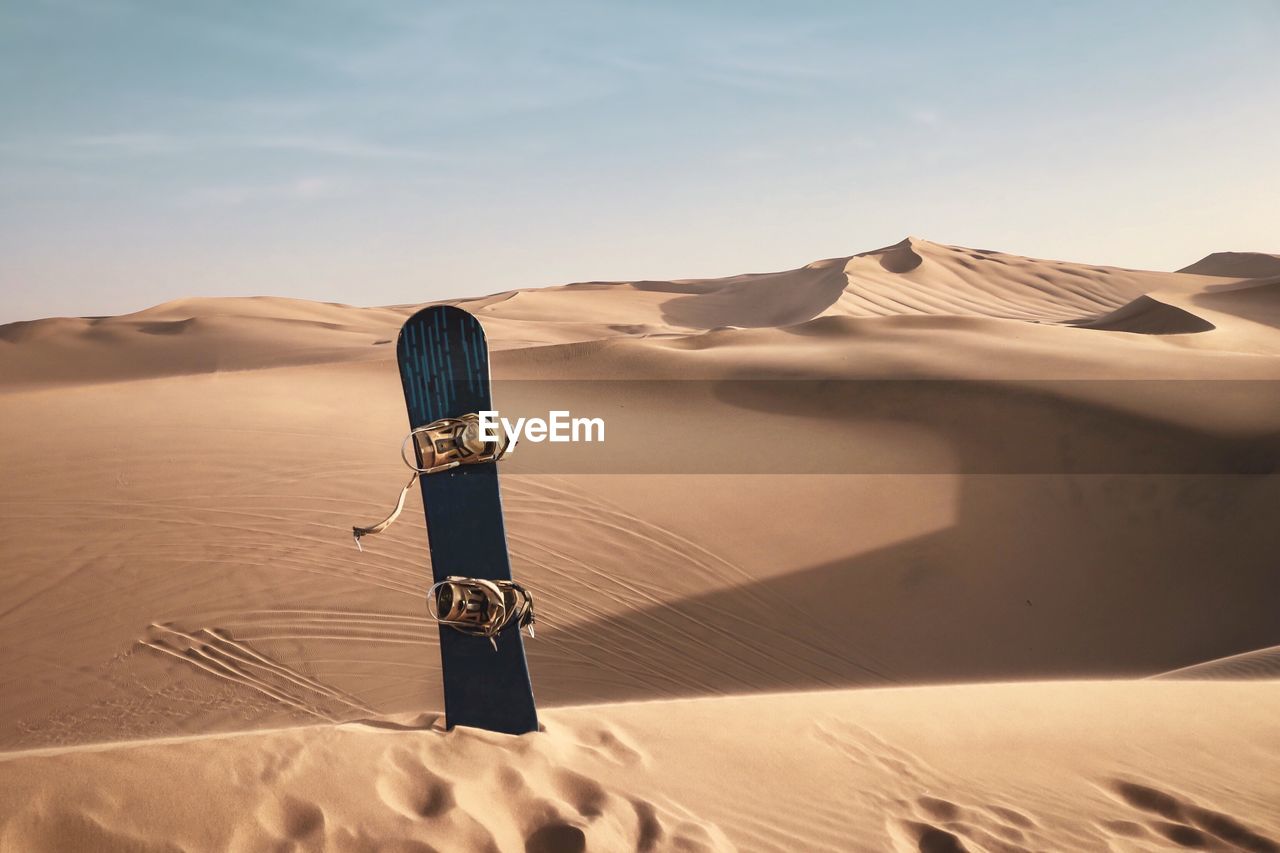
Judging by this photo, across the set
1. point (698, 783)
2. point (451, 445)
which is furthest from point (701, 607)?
point (451, 445)

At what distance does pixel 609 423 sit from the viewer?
10594mm

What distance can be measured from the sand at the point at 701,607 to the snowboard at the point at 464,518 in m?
0.17

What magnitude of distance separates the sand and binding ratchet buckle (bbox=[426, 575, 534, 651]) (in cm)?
45

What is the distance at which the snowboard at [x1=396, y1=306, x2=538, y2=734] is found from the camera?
11.0 ft

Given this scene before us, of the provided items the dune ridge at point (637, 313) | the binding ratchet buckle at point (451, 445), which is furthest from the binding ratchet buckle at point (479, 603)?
the dune ridge at point (637, 313)

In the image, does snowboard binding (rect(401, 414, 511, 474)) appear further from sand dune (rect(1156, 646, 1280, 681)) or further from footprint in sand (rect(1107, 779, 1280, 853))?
sand dune (rect(1156, 646, 1280, 681))

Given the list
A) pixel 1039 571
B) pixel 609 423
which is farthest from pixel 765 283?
pixel 1039 571

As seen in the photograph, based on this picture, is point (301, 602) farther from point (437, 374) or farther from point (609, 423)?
point (609, 423)

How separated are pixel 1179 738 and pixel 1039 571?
12.9 feet

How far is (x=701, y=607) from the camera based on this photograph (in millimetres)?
6625

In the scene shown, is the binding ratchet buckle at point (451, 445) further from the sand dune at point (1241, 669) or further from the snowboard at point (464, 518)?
the sand dune at point (1241, 669)

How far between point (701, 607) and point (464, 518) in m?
3.59

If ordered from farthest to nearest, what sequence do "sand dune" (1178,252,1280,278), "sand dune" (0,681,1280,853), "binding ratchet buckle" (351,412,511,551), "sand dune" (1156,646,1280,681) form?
"sand dune" (1178,252,1280,278) → "sand dune" (1156,646,1280,681) → "binding ratchet buckle" (351,412,511,551) → "sand dune" (0,681,1280,853)

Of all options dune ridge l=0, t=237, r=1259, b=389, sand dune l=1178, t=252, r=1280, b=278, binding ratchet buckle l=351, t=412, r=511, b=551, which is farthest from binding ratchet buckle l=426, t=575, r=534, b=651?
sand dune l=1178, t=252, r=1280, b=278
